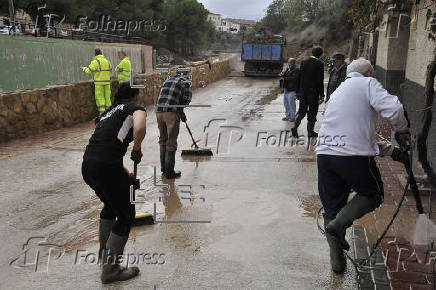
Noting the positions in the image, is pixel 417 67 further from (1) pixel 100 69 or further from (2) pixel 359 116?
(1) pixel 100 69

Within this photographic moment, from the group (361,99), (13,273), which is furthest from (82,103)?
(361,99)

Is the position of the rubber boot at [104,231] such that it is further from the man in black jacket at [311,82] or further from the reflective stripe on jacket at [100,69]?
the reflective stripe on jacket at [100,69]

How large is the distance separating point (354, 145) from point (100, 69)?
9260 millimetres

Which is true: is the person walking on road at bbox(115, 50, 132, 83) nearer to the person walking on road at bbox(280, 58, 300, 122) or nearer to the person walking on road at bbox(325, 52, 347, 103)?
the person walking on road at bbox(280, 58, 300, 122)

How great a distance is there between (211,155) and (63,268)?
4.36 metres

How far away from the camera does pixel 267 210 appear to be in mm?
5176

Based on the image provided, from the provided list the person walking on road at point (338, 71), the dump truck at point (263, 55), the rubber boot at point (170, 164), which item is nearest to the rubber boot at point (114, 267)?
the rubber boot at point (170, 164)

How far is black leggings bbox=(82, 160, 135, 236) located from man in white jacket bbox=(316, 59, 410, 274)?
1605 mm

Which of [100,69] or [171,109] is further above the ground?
[100,69]

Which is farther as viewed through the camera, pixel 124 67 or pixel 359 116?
pixel 124 67

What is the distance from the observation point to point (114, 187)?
3508mm

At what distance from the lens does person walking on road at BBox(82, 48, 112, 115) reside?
11.2 m

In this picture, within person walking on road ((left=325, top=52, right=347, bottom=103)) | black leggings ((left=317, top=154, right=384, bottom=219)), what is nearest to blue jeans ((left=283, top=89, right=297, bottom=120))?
person walking on road ((left=325, top=52, right=347, bottom=103))

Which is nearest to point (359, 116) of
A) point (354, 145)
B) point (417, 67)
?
point (354, 145)
